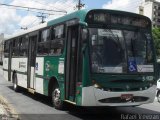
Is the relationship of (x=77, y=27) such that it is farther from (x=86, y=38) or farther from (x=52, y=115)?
(x=52, y=115)

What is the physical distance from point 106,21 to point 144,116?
3291 millimetres

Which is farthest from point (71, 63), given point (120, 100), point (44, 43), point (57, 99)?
point (44, 43)

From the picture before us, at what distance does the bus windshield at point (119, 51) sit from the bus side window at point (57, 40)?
6.89 feet

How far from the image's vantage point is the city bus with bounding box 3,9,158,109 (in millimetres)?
10102

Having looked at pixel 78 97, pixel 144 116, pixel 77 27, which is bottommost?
pixel 144 116

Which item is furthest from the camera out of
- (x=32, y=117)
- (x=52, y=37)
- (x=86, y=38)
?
(x=52, y=37)

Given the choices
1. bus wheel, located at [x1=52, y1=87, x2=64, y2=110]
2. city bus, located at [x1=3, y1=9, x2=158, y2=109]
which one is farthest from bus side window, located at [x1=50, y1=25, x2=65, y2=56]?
bus wheel, located at [x1=52, y1=87, x2=64, y2=110]

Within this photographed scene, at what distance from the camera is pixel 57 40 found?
12570 mm

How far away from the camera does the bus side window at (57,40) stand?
40.0 feet

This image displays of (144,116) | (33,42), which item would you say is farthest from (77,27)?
(33,42)

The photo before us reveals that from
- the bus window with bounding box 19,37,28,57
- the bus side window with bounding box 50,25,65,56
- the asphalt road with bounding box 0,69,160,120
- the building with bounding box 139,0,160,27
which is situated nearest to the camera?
the asphalt road with bounding box 0,69,160,120

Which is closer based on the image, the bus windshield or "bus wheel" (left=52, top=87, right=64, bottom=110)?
the bus windshield

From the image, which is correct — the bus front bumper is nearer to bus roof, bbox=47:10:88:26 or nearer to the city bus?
the city bus

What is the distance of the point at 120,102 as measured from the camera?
408 inches
